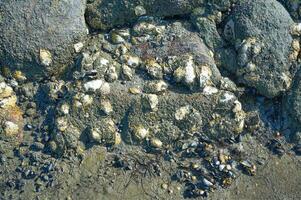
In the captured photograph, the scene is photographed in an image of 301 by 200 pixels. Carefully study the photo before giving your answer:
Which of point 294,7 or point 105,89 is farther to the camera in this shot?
point 294,7

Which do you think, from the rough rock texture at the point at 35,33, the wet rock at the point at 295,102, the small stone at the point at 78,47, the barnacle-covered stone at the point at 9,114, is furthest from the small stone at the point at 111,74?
the wet rock at the point at 295,102

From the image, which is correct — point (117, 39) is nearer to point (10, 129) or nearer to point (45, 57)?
point (45, 57)

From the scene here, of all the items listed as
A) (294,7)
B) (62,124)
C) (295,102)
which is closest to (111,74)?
(62,124)

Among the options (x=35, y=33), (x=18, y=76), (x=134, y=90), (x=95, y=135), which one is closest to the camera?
(x=95, y=135)

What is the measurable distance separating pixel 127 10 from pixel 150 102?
1.18 metres

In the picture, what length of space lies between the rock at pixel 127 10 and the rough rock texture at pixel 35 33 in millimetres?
321

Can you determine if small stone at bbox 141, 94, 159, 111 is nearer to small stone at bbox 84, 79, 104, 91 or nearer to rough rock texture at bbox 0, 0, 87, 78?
small stone at bbox 84, 79, 104, 91

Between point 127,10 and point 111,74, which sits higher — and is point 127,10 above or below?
above

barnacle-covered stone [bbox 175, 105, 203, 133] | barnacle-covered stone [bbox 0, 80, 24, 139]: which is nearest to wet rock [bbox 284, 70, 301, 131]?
barnacle-covered stone [bbox 175, 105, 203, 133]

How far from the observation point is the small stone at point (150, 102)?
5.42 meters

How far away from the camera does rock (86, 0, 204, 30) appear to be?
570cm

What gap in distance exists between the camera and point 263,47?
5.51 m

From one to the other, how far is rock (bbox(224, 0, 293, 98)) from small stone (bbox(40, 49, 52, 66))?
213 centimetres

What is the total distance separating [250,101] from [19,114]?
268cm
